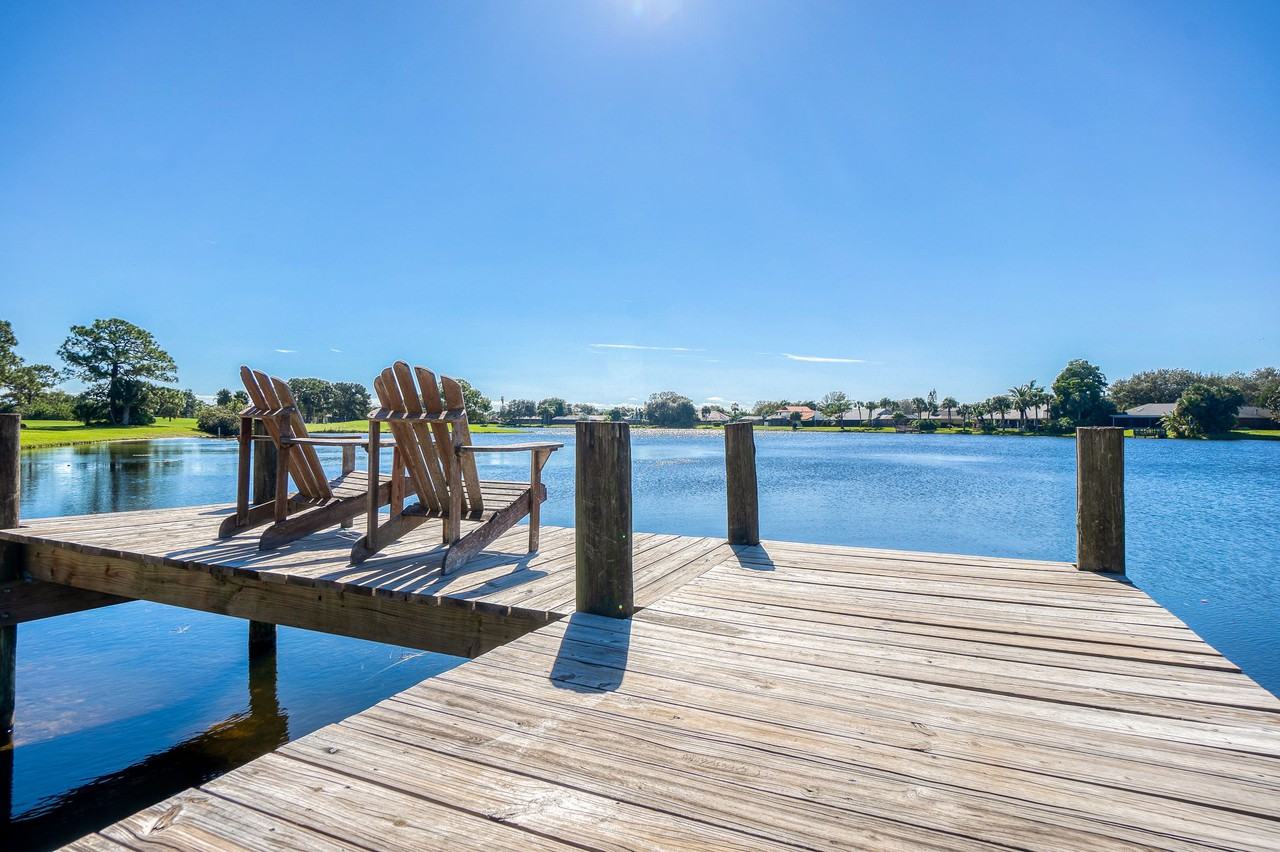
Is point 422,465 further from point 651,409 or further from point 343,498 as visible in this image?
point 651,409

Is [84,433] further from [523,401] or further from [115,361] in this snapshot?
[523,401]

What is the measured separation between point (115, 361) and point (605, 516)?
77.1 m

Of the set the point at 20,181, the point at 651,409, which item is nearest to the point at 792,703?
the point at 20,181

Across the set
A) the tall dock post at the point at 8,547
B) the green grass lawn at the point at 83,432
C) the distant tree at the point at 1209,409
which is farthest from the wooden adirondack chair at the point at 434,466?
the distant tree at the point at 1209,409

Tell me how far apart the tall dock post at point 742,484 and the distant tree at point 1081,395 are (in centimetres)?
10289

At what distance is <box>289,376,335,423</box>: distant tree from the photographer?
9319 centimetres

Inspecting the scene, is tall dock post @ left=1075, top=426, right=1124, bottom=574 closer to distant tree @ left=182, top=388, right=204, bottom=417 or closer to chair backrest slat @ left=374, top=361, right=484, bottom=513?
chair backrest slat @ left=374, top=361, right=484, bottom=513

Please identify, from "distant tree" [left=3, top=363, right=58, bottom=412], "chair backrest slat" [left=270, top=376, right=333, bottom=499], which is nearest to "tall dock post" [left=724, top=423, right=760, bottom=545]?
"chair backrest slat" [left=270, top=376, right=333, bottom=499]

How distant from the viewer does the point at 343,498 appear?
5703mm

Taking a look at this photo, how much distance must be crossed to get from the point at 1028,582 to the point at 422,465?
4480mm

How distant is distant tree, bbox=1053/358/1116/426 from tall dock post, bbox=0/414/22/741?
10692 cm

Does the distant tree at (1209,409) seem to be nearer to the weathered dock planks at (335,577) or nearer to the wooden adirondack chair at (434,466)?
the weathered dock planks at (335,577)

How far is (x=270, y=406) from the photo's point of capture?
17.8 ft

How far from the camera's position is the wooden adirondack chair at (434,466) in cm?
443
